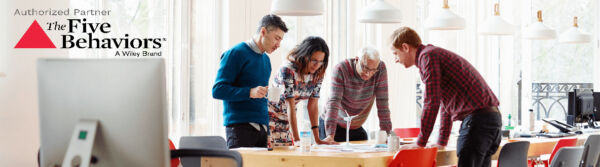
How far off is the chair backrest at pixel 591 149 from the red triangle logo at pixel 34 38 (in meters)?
3.79

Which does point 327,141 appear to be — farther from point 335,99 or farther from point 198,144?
point 198,144

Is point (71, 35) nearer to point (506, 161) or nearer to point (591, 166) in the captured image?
point (506, 161)

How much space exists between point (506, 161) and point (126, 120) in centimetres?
286

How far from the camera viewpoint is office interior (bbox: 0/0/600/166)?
4.95m

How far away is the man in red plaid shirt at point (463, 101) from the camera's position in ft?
12.8

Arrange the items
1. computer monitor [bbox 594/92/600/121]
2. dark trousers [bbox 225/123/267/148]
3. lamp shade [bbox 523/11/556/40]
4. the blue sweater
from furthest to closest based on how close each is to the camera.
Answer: computer monitor [bbox 594/92/600/121]
lamp shade [bbox 523/11/556/40]
dark trousers [bbox 225/123/267/148]
the blue sweater

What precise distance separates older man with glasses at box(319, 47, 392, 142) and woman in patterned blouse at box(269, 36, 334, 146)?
0.44ft

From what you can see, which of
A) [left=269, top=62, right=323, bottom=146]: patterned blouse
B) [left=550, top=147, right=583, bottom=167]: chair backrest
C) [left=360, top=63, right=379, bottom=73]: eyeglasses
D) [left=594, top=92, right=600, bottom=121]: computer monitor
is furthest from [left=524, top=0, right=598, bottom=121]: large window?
[left=269, top=62, right=323, bottom=146]: patterned blouse

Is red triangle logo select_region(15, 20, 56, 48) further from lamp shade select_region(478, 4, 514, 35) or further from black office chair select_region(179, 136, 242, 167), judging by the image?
lamp shade select_region(478, 4, 514, 35)

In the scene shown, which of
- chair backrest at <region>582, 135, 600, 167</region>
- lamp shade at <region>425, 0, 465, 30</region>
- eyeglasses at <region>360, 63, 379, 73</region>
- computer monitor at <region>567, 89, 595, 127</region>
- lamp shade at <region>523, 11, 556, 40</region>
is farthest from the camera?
computer monitor at <region>567, 89, 595, 127</region>

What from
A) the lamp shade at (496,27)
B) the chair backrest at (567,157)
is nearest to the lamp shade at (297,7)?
the chair backrest at (567,157)

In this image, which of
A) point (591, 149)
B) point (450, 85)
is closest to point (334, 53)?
point (591, 149)

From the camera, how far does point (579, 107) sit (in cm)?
705

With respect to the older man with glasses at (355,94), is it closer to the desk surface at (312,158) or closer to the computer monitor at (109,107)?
the desk surface at (312,158)
